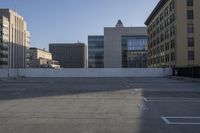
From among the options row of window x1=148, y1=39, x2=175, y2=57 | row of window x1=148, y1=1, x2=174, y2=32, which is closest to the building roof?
row of window x1=148, y1=1, x2=174, y2=32

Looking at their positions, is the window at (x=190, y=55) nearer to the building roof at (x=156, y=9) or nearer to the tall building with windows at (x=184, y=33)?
the tall building with windows at (x=184, y=33)

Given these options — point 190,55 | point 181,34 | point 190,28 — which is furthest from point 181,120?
point 190,28

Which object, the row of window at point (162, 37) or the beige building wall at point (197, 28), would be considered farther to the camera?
the row of window at point (162, 37)

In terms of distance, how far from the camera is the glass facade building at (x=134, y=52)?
148 meters

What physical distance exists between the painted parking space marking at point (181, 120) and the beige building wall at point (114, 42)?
440 feet

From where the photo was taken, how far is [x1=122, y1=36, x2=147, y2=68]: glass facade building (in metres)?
148

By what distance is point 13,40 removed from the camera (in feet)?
549

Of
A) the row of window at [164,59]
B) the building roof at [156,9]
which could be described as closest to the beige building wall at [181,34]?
the row of window at [164,59]

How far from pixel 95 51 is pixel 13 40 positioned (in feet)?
121

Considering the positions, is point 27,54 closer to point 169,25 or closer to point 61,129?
point 169,25

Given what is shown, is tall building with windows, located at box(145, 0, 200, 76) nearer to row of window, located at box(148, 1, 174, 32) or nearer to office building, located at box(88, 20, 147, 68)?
row of window, located at box(148, 1, 174, 32)

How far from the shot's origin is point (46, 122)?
493 inches

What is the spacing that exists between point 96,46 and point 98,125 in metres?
154

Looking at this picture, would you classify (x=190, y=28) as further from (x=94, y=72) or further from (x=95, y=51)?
(x=95, y=51)
